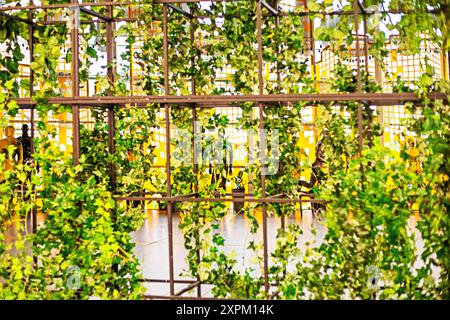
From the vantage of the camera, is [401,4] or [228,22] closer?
[401,4]

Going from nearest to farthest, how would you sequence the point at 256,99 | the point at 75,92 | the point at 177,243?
the point at 256,99
the point at 75,92
the point at 177,243

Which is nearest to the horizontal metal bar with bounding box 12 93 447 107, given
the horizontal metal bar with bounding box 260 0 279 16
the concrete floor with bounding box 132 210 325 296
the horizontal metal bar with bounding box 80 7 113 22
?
the horizontal metal bar with bounding box 80 7 113 22

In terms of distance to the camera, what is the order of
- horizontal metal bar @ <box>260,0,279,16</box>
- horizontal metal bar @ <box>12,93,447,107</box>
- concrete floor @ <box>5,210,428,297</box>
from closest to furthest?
horizontal metal bar @ <box>12,93,447,107</box>
horizontal metal bar @ <box>260,0,279,16</box>
concrete floor @ <box>5,210,428,297</box>

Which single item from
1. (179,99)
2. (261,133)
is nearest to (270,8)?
(261,133)

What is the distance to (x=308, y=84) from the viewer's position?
13.0 ft

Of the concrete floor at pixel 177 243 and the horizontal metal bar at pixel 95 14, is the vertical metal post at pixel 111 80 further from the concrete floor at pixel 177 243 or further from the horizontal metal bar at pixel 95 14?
the concrete floor at pixel 177 243

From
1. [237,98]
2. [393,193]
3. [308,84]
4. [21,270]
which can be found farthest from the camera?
[308,84]

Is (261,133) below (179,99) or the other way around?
below

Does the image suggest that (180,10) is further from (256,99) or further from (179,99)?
(256,99)

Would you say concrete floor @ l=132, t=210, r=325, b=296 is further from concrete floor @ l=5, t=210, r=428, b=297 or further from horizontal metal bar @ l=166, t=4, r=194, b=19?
horizontal metal bar @ l=166, t=4, r=194, b=19

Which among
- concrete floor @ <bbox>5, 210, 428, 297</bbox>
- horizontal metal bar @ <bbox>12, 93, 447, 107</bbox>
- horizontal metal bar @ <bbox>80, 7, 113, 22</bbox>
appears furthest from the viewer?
concrete floor @ <bbox>5, 210, 428, 297</bbox>

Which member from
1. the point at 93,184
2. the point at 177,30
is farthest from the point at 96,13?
the point at 93,184
